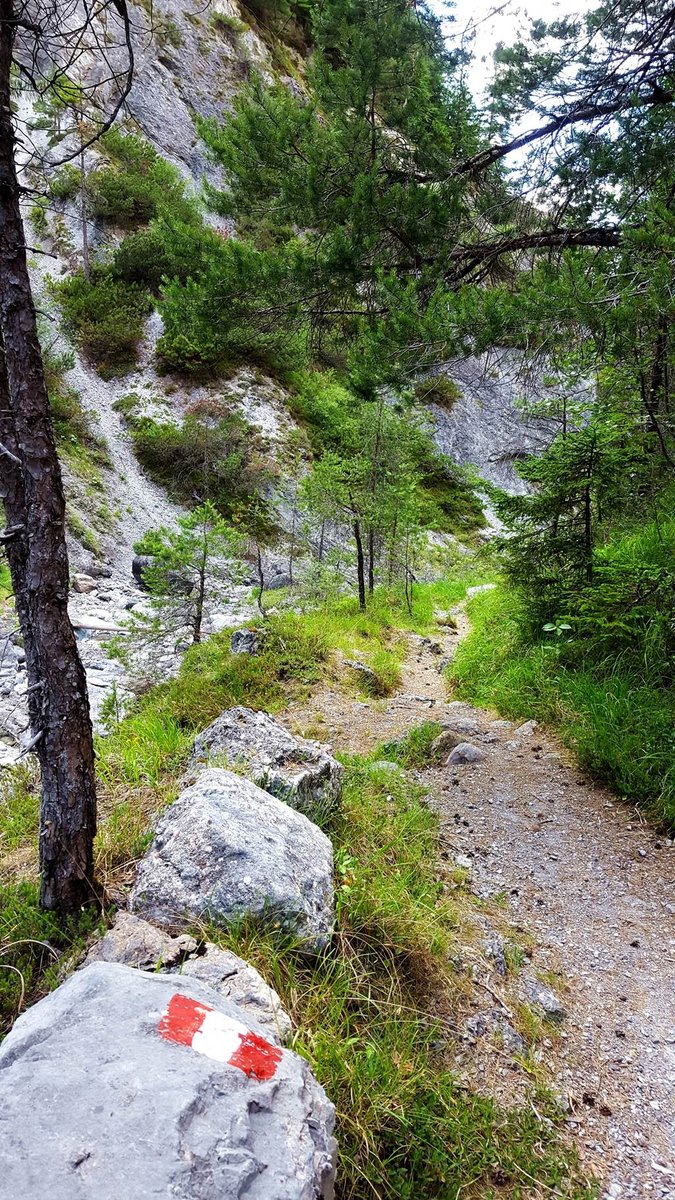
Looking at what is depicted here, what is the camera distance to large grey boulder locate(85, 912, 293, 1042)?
71.9 inches

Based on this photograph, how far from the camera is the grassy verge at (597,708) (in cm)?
404

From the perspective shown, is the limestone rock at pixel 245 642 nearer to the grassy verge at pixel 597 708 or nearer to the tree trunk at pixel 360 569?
the grassy verge at pixel 597 708

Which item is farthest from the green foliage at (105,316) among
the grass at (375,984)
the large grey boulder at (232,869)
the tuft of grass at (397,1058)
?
the tuft of grass at (397,1058)

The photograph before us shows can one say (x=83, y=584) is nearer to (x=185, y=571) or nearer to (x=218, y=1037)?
(x=185, y=571)

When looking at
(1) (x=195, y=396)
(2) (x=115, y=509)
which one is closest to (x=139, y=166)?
(1) (x=195, y=396)

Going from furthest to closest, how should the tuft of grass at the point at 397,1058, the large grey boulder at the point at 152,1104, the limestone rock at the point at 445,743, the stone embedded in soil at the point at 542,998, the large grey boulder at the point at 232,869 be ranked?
1. the limestone rock at the point at 445,743
2. the stone embedded in soil at the point at 542,998
3. the large grey boulder at the point at 232,869
4. the tuft of grass at the point at 397,1058
5. the large grey boulder at the point at 152,1104

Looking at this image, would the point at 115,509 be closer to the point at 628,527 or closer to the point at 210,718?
the point at 210,718

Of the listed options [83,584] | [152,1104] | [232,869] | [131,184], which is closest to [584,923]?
[232,869]

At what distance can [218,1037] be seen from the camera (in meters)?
1.48

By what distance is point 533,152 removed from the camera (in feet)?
16.2

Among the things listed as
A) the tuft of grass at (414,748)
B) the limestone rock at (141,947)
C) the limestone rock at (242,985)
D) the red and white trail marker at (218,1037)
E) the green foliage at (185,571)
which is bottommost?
the tuft of grass at (414,748)

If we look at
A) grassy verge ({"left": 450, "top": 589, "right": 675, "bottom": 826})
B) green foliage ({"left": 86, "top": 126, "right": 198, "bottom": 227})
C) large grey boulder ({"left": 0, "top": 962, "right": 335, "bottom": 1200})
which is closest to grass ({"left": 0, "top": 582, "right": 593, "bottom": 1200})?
large grey boulder ({"left": 0, "top": 962, "right": 335, "bottom": 1200})

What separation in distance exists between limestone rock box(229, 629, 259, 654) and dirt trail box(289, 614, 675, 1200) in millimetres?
2308

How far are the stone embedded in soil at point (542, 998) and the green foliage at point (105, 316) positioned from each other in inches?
892
